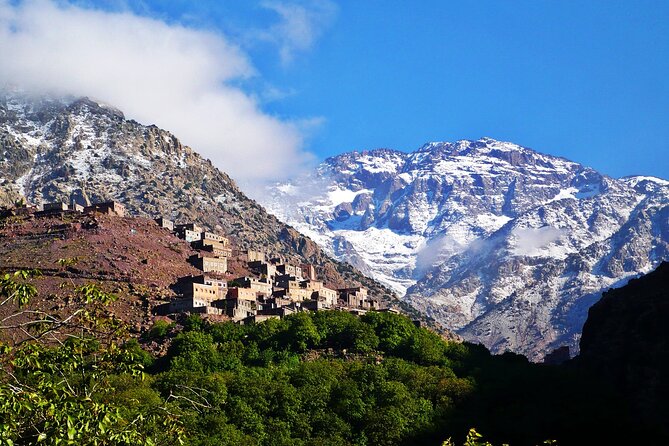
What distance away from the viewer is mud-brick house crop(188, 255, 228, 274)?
166m

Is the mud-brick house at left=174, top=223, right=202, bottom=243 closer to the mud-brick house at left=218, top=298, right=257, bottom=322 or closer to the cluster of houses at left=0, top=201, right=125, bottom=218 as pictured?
the cluster of houses at left=0, top=201, right=125, bottom=218

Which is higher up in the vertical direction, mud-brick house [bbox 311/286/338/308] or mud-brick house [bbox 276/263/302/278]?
mud-brick house [bbox 276/263/302/278]

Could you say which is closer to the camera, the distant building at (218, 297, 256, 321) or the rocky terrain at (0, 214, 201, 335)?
the rocky terrain at (0, 214, 201, 335)

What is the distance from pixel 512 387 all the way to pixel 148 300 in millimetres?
55660

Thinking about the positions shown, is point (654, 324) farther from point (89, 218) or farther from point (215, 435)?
point (89, 218)

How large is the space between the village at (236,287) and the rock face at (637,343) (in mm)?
41601

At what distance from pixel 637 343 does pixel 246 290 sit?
59260 mm

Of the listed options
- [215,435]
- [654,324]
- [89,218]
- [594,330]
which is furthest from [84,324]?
[89,218]

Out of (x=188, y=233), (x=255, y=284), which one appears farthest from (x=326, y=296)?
(x=188, y=233)

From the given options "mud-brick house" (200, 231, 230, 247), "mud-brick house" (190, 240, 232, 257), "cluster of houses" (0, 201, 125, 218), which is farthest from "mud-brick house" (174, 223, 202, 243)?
"cluster of houses" (0, 201, 125, 218)

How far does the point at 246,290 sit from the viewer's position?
149375 mm

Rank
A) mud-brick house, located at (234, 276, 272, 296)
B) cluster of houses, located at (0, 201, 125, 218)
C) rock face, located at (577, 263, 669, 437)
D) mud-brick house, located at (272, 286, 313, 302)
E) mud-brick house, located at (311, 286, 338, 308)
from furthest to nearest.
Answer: cluster of houses, located at (0, 201, 125, 218) → mud-brick house, located at (311, 286, 338, 308) → mud-brick house, located at (272, 286, 313, 302) → mud-brick house, located at (234, 276, 272, 296) → rock face, located at (577, 263, 669, 437)

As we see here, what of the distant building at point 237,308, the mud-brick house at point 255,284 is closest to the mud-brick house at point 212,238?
the mud-brick house at point 255,284

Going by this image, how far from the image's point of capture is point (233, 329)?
13138cm
